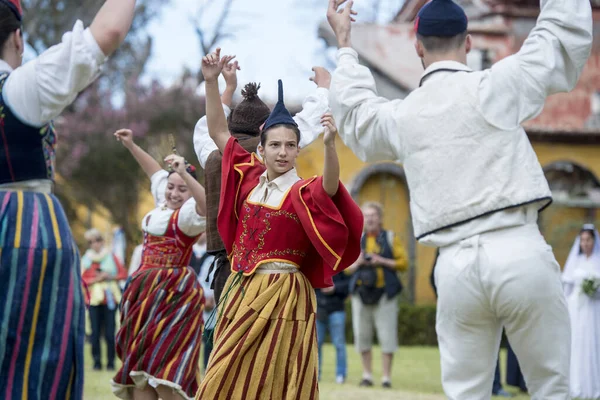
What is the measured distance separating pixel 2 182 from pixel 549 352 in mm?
2165

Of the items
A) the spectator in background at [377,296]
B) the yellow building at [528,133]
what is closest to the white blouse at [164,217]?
the spectator in background at [377,296]

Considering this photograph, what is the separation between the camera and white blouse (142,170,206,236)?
6.40m

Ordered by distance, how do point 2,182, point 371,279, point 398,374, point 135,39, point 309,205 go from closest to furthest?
1. point 2,182
2. point 309,205
3. point 371,279
4. point 398,374
5. point 135,39

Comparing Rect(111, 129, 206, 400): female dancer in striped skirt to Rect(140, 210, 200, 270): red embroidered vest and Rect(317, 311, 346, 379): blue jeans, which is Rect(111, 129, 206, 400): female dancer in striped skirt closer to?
Rect(140, 210, 200, 270): red embroidered vest

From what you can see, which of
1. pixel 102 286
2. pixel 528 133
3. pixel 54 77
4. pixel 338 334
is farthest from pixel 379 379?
pixel 528 133

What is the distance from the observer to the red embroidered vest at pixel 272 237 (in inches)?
189

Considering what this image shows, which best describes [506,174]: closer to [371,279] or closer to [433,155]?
[433,155]

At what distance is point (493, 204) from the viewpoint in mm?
3604

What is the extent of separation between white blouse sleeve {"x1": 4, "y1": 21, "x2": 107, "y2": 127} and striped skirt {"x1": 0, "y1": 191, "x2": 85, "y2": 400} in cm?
36

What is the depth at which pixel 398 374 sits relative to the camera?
13359 mm

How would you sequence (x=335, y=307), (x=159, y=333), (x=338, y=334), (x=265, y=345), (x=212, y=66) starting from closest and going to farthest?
(x=265, y=345) → (x=212, y=66) → (x=159, y=333) → (x=338, y=334) → (x=335, y=307)

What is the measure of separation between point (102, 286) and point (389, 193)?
10.6 m

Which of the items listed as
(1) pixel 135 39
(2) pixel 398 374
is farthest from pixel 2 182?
(1) pixel 135 39

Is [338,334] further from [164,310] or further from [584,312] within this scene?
[164,310]
